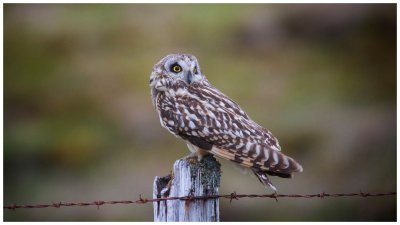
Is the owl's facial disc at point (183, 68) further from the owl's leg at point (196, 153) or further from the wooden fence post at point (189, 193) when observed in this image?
the wooden fence post at point (189, 193)

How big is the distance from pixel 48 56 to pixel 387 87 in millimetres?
8289

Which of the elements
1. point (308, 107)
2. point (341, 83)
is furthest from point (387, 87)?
A: point (308, 107)

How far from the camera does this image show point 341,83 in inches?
740

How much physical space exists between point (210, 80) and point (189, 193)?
37.2 ft

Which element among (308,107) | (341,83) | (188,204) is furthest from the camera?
(341,83)

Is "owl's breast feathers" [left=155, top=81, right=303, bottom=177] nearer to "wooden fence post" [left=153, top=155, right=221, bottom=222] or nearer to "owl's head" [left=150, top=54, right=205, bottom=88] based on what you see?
"owl's head" [left=150, top=54, right=205, bottom=88]

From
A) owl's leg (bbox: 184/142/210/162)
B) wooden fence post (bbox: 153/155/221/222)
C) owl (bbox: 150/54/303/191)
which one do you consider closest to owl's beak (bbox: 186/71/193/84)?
owl (bbox: 150/54/303/191)

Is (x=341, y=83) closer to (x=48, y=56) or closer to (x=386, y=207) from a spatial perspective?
(x=386, y=207)

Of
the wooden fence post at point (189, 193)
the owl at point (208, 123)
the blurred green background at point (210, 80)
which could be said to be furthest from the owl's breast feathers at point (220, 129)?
the blurred green background at point (210, 80)

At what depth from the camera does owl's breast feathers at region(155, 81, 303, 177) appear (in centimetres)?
561

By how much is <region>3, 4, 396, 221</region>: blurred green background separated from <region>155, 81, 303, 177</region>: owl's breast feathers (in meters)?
5.89

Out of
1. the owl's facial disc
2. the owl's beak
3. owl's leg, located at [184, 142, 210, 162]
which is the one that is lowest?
owl's leg, located at [184, 142, 210, 162]

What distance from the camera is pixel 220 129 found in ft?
19.3

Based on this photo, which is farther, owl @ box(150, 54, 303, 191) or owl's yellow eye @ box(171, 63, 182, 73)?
owl's yellow eye @ box(171, 63, 182, 73)
